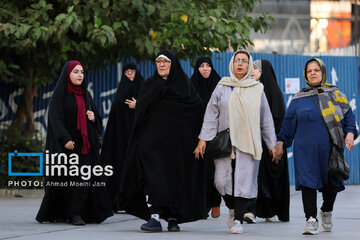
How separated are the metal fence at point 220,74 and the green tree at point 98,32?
1.52 feet

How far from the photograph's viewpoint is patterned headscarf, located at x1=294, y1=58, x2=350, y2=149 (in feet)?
26.8

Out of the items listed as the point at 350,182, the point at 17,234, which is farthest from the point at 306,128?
the point at 350,182

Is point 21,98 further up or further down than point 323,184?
further up

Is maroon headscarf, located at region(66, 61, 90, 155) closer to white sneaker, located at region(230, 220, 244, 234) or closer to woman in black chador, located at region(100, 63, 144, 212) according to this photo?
woman in black chador, located at region(100, 63, 144, 212)

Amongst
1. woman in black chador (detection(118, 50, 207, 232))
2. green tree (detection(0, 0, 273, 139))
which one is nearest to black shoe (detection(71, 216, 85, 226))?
woman in black chador (detection(118, 50, 207, 232))

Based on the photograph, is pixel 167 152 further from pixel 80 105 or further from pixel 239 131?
pixel 80 105

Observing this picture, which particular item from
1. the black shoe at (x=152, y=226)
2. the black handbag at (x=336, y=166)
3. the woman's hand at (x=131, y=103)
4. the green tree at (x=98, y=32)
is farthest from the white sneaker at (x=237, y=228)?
the green tree at (x=98, y=32)

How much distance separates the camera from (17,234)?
8.16 meters

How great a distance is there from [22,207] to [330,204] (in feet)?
16.1

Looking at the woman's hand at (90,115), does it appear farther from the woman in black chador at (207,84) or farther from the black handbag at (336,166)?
the black handbag at (336,166)

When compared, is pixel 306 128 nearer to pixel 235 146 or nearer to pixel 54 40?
pixel 235 146

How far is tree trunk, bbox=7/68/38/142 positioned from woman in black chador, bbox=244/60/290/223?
5.66 m

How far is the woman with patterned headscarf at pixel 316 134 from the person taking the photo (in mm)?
8141

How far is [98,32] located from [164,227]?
4360 mm
